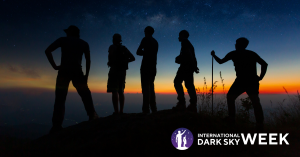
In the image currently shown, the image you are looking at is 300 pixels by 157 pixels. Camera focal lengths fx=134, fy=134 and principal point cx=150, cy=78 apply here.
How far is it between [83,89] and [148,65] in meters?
1.83

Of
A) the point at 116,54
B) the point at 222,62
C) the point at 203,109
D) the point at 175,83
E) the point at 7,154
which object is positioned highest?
the point at 116,54

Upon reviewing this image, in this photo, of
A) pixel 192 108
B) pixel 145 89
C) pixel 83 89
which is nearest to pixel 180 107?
pixel 192 108

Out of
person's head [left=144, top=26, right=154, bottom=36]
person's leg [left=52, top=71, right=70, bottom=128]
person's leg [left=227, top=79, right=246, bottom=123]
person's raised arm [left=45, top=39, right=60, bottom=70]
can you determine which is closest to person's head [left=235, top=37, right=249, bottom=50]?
person's leg [left=227, top=79, right=246, bottom=123]

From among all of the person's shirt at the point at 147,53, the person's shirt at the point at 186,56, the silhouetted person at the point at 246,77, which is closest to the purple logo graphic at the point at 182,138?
the silhouetted person at the point at 246,77

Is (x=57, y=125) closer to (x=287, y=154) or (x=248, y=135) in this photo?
(x=248, y=135)

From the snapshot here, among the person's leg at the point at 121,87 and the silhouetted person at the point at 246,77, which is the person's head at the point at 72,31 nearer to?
the person's leg at the point at 121,87

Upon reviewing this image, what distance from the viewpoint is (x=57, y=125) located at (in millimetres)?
3188

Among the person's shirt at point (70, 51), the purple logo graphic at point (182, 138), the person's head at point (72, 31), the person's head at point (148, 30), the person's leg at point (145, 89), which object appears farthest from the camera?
the person's head at point (148, 30)

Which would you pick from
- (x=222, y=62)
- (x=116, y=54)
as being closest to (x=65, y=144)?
(x=116, y=54)

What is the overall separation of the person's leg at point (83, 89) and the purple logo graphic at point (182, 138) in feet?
7.89

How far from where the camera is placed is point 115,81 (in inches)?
150

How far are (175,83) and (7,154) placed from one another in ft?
11.5

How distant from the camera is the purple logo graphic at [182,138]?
6.68ft

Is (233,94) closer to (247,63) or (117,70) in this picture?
(247,63)
